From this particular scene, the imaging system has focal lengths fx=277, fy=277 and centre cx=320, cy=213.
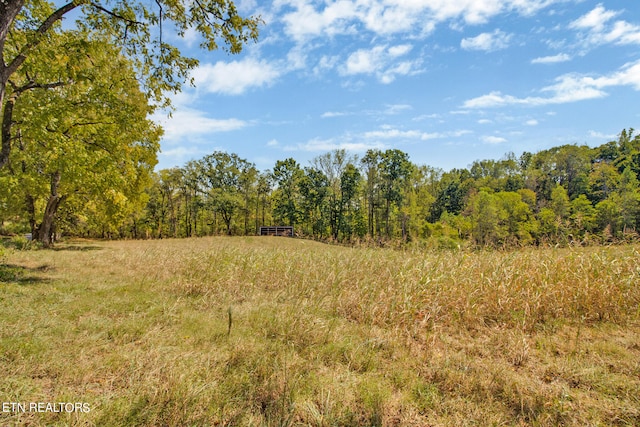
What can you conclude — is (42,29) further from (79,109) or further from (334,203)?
(334,203)

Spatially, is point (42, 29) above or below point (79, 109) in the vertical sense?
above

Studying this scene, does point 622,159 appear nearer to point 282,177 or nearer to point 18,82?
point 282,177

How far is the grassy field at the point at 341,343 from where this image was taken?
9.32 feet

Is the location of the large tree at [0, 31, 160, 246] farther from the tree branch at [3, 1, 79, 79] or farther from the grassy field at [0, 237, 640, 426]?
the grassy field at [0, 237, 640, 426]

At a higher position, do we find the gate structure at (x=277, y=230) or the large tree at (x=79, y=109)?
the large tree at (x=79, y=109)

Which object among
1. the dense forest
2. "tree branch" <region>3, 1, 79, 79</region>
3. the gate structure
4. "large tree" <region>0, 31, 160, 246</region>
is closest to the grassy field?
"large tree" <region>0, 31, 160, 246</region>

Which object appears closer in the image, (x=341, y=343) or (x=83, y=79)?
(x=341, y=343)

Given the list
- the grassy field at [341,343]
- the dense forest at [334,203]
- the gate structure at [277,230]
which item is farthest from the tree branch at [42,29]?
the dense forest at [334,203]

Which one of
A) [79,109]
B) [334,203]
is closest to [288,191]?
[334,203]

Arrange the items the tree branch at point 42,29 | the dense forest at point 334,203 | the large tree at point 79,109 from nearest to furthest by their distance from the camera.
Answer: the tree branch at point 42,29
the large tree at point 79,109
the dense forest at point 334,203

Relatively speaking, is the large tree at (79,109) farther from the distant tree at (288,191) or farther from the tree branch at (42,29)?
the distant tree at (288,191)

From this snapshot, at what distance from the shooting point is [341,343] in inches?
170

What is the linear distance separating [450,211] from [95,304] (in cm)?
7236

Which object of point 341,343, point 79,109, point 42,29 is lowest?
point 341,343
